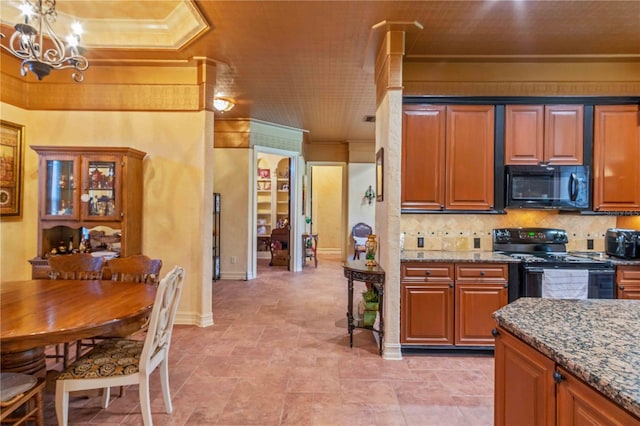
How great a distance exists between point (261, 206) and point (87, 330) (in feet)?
22.5

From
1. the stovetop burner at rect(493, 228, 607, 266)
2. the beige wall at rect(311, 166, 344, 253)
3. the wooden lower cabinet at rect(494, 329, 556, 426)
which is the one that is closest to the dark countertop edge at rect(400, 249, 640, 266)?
the stovetop burner at rect(493, 228, 607, 266)

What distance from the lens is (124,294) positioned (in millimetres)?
2283

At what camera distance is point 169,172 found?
3891 millimetres

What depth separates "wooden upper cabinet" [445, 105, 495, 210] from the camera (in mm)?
3330

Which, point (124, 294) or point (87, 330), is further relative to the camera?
point (124, 294)

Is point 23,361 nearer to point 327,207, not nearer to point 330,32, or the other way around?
point 330,32

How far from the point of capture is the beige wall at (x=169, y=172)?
3840 mm

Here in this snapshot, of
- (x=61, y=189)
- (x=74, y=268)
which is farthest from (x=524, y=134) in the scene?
(x=61, y=189)

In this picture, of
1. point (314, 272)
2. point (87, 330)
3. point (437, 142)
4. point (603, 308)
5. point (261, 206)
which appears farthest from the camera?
point (261, 206)

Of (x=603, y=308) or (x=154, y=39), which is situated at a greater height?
(x=154, y=39)

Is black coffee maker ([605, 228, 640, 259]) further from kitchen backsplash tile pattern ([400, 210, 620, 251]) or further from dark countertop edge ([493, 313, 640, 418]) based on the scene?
dark countertop edge ([493, 313, 640, 418])

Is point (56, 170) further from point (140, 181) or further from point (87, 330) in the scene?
point (87, 330)

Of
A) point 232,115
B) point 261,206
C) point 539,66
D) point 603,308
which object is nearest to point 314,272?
point 261,206

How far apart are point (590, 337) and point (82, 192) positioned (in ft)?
13.7
